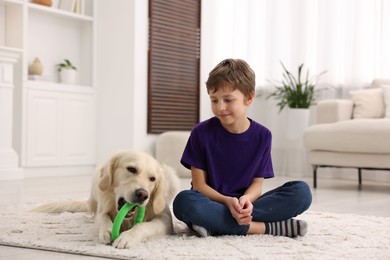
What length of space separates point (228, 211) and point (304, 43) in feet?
12.8

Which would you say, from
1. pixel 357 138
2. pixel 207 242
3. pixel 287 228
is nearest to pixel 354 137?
pixel 357 138

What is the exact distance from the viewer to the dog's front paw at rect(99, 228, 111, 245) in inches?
70.4

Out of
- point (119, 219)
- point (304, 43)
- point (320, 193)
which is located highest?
point (304, 43)

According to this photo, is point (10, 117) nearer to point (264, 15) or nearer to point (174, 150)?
point (174, 150)

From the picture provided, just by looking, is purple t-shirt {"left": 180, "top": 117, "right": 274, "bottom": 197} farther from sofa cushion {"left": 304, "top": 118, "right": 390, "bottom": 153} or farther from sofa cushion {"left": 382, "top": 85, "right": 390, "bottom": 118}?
sofa cushion {"left": 382, "top": 85, "right": 390, "bottom": 118}

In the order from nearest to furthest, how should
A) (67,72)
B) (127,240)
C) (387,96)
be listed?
(127,240) → (387,96) → (67,72)

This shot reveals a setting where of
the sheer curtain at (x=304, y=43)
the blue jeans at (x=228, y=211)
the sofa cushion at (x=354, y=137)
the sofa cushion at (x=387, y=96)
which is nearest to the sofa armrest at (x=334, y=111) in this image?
the sofa cushion at (x=387, y=96)

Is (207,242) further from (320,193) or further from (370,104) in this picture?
(370,104)

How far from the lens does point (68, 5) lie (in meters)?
5.28

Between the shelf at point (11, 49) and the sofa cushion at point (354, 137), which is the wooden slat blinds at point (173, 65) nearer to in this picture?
the shelf at point (11, 49)

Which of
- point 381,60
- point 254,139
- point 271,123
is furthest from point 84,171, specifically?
point 254,139

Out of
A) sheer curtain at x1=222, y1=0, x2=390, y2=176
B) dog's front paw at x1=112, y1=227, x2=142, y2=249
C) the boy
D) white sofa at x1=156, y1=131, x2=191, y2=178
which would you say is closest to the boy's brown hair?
the boy

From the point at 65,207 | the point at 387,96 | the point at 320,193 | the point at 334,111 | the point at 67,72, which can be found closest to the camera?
the point at 65,207

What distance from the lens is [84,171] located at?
5.39 metres
